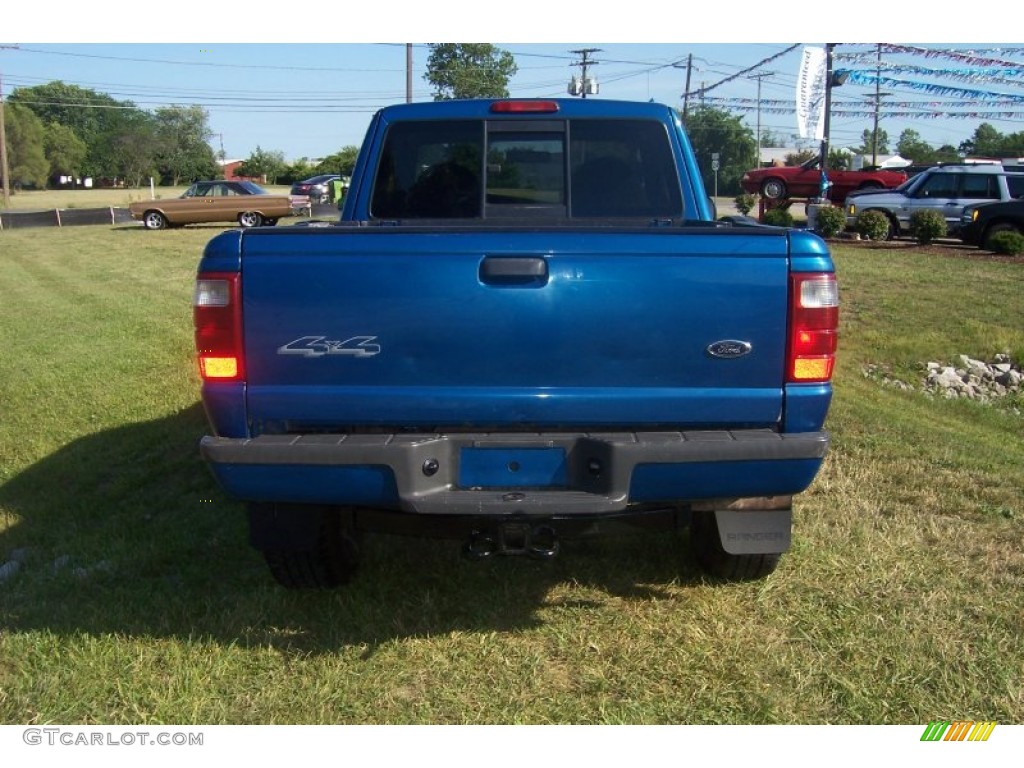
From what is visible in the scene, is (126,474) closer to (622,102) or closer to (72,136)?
(622,102)

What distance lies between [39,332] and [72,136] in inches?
3173

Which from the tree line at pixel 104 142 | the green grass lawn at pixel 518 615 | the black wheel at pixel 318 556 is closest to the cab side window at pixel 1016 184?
the green grass lawn at pixel 518 615

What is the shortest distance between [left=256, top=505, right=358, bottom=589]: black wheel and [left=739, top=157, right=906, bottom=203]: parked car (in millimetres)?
23475

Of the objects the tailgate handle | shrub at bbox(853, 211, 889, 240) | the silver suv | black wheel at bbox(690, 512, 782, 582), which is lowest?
black wheel at bbox(690, 512, 782, 582)

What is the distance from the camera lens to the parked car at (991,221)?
17.3 metres

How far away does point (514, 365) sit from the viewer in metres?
3.12

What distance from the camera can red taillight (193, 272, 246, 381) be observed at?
3109 mm

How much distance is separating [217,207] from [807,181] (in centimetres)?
1628

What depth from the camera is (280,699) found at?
3287 mm

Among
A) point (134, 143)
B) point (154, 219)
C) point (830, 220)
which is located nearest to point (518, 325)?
point (830, 220)

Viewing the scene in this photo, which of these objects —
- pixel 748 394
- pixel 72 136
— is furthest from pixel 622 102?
→ pixel 72 136

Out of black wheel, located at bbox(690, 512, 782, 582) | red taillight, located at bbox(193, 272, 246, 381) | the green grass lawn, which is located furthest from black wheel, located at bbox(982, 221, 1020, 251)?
red taillight, located at bbox(193, 272, 246, 381)

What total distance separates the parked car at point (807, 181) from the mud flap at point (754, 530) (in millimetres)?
23310

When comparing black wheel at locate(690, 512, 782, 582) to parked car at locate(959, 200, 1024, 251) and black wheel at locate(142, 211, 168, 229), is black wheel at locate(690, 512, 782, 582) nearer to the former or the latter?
parked car at locate(959, 200, 1024, 251)
